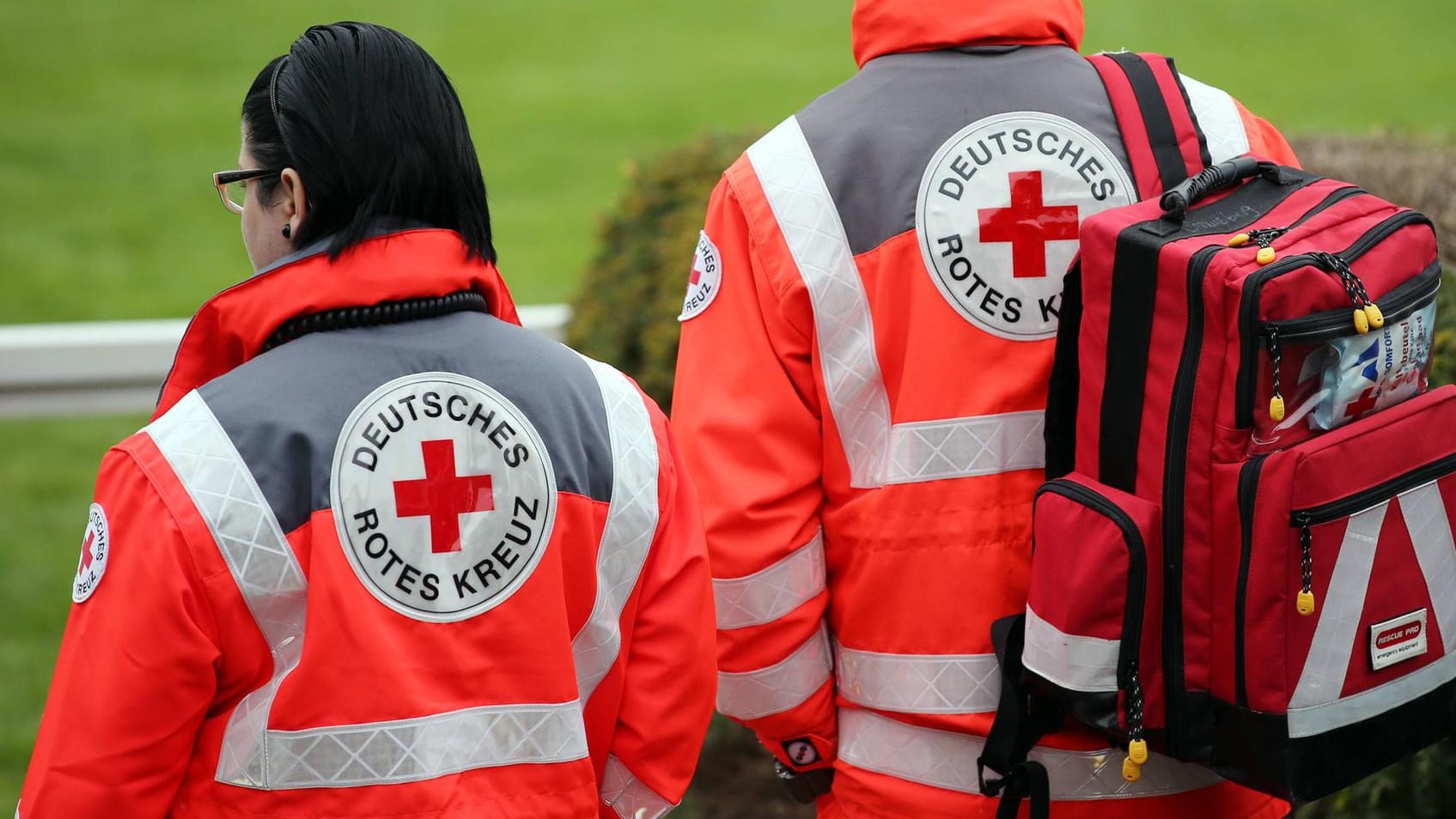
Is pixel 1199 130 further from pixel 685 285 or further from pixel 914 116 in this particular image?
pixel 685 285

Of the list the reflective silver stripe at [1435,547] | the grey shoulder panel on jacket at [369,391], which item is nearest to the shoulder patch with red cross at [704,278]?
the grey shoulder panel on jacket at [369,391]

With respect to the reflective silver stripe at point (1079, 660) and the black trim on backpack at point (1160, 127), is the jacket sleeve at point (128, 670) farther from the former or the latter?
the black trim on backpack at point (1160, 127)

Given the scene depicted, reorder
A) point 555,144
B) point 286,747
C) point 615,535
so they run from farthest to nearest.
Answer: point 555,144
point 615,535
point 286,747

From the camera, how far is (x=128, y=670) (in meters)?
1.80

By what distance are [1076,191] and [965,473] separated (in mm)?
448

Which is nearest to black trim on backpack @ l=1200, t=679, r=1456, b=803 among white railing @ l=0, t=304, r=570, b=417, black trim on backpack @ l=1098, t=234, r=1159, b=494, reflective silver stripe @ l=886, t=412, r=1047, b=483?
Answer: black trim on backpack @ l=1098, t=234, r=1159, b=494

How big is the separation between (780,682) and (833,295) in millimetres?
617

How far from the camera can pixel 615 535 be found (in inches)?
84.0

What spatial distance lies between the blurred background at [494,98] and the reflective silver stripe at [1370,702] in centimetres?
620

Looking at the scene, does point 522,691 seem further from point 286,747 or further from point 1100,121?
point 1100,121

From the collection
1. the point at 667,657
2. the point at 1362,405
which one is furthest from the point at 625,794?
the point at 1362,405

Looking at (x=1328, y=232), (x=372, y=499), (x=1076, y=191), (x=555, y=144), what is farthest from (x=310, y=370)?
(x=555, y=144)

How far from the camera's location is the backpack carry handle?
219 centimetres

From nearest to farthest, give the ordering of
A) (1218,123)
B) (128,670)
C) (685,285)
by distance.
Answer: (128,670)
(1218,123)
(685,285)
